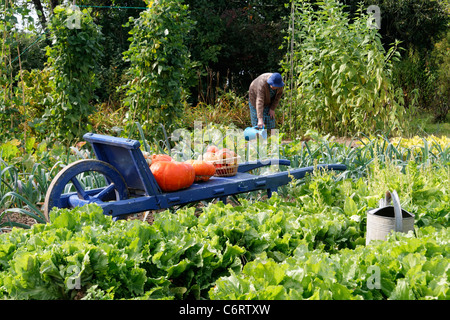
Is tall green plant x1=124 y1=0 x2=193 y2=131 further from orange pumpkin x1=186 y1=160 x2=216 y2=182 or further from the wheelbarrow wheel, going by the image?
the wheelbarrow wheel

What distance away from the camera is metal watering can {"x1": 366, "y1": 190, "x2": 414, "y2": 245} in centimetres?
203

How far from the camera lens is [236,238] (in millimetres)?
2146

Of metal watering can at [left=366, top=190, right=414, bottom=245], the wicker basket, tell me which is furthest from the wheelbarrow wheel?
metal watering can at [left=366, top=190, right=414, bottom=245]

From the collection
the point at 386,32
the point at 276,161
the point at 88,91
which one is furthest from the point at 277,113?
the point at 386,32

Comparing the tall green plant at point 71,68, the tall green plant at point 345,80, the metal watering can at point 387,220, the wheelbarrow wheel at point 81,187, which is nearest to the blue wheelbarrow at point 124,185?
the wheelbarrow wheel at point 81,187

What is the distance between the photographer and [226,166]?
344cm

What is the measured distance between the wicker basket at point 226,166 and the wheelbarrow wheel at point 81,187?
2.41 ft

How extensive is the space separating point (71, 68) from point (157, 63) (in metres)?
1.05

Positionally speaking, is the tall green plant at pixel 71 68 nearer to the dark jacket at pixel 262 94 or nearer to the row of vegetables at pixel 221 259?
the dark jacket at pixel 262 94

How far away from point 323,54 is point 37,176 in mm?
5769

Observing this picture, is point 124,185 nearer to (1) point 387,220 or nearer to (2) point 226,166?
(2) point 226,166

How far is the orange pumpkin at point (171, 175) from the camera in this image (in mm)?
2928

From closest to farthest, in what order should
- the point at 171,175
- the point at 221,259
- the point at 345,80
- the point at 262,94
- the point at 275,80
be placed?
the point at 221,259 → the point at 171,175 → the point at 275,80 → the point at 262,94 → the point at 345,80

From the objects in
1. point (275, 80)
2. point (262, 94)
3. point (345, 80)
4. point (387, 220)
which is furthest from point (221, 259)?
point (345, 80)
